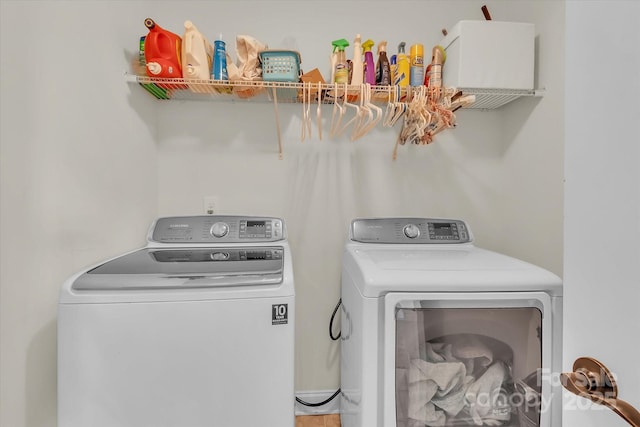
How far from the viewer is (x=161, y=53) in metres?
1.42

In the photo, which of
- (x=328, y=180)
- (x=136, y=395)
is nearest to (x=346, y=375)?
(x=136, y=395)

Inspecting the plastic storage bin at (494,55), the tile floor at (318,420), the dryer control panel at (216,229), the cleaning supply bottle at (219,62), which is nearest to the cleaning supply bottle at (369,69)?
the plastic storage bin at (494,55)

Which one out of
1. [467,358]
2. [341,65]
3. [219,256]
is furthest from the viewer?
[341,65]

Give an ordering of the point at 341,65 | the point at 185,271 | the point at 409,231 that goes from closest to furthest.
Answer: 1. the point at 185,271
2. the point at 341,65
3. the point at 409,231

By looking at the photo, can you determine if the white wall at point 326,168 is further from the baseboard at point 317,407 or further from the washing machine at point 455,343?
the washing machine at point 455,343

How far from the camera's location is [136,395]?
93 centimetres

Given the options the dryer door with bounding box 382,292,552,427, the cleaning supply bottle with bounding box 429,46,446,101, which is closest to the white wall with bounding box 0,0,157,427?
the dryer door with bounding box 382,292,552,427

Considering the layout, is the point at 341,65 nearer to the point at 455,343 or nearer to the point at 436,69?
the point at 436,69

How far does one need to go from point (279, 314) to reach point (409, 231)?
0.94 m

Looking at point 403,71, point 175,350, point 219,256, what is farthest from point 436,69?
point 175,350

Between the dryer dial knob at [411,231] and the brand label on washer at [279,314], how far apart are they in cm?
90

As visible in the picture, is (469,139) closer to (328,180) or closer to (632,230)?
(328,180)

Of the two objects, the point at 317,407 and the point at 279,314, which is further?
the point at 317,407

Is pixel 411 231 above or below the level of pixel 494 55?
below
